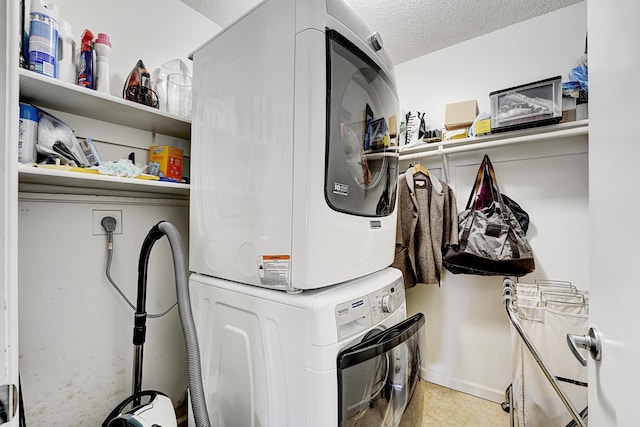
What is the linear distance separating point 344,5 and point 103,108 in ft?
3.55

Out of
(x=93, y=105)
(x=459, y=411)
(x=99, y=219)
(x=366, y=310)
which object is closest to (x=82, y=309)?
(x=99, y=219)

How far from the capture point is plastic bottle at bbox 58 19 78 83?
3.80 feet

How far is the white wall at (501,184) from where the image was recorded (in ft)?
6.04

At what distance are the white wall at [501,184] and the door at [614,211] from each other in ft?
4.75

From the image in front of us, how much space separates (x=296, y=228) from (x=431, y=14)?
1879 millimetres

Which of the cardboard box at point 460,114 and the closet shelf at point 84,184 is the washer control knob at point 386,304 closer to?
the closet shelf at point 84,184

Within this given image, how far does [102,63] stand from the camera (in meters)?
1.25

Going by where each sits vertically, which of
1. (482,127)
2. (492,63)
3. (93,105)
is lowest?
(93,105)

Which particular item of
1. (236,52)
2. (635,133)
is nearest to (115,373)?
(236,52)

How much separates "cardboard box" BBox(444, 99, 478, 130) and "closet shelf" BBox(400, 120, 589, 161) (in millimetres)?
167

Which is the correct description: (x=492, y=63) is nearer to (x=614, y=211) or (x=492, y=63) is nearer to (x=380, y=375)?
(x=614, y=211)

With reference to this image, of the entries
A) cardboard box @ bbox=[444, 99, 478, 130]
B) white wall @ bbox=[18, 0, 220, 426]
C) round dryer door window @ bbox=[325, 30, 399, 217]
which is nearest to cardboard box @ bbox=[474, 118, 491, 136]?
cardboard box @ bbox=[444, 99, 478, 130]

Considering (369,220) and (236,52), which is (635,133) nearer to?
(369,220)

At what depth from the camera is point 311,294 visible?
935 millimetres
